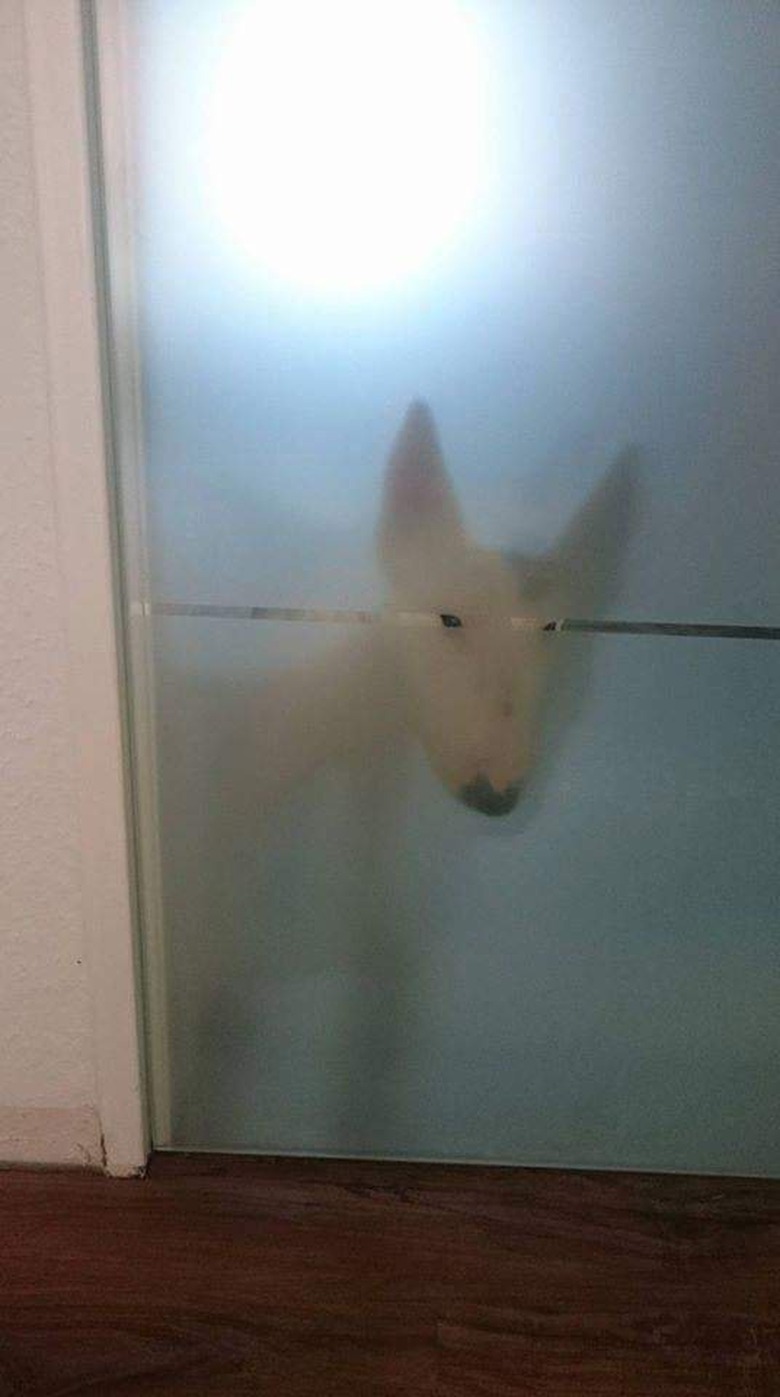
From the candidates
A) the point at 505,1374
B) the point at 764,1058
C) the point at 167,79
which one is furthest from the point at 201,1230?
the point at 167,79

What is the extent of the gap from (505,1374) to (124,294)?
1.25 meters

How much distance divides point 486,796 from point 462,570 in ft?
0.92

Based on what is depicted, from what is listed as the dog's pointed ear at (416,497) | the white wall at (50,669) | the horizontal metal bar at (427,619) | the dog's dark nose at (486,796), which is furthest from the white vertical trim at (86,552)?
the dog's dark nose at (486,796)

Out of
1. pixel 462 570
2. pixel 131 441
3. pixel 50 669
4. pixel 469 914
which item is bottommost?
pixel 469 914

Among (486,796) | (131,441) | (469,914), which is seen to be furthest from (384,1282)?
(131,441)

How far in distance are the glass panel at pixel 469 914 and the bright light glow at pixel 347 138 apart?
0.41 m

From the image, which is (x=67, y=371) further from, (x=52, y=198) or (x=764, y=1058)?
(x=764, y=1058)

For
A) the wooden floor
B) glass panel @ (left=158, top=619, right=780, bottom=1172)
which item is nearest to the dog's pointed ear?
glass panel @ (left=158, top=619, right=780, bottom=1172)

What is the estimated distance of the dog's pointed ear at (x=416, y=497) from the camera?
103 centimetres

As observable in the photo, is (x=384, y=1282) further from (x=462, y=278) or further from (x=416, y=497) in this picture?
(x=462, y=278)

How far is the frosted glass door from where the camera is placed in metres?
0.94

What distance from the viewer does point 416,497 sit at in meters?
1.06

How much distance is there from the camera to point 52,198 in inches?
35.5

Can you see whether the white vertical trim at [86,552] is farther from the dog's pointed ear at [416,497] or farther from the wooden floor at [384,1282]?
the dog's pointed ear at [416,497]
